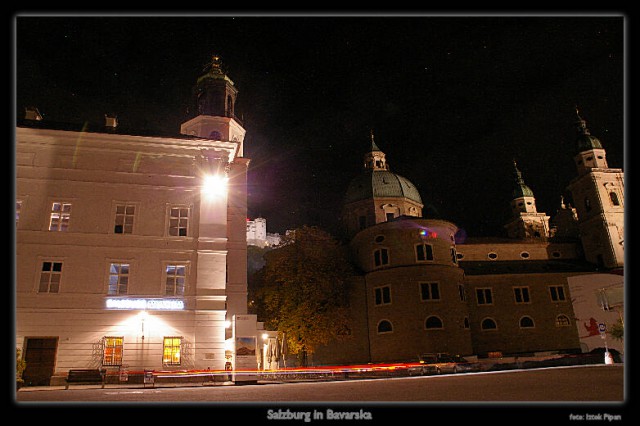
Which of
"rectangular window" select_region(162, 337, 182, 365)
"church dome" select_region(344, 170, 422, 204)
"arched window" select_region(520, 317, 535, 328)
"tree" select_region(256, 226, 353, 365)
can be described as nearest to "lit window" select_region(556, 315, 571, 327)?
"arched window" select_region(520, 317, 535, 328)

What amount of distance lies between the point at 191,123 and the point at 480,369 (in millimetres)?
26620

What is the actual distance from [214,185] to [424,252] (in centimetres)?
2575

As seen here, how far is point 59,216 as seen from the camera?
24375mm

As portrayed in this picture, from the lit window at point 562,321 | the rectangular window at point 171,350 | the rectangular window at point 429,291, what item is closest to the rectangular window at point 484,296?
the lit window at point 562,321

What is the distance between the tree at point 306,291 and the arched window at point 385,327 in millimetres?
3341

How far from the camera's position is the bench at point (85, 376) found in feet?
68.3

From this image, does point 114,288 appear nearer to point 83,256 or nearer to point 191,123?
point 83,256

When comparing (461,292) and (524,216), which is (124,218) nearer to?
(461,292)

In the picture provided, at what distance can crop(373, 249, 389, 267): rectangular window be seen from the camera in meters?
46.8

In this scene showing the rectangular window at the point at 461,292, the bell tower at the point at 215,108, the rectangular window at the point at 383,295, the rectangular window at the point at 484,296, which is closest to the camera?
the bell tower at the point at 215,108

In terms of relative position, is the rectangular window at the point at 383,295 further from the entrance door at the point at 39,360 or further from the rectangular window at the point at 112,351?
the entrance door at the point at 39,360

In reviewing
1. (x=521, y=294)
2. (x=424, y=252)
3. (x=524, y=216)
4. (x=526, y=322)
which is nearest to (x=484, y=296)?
(x=521, y=294)

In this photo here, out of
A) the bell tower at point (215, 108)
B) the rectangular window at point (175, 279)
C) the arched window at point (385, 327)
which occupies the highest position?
the bell tower at point (215, 108)

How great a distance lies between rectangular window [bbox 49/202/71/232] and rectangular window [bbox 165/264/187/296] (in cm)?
576
